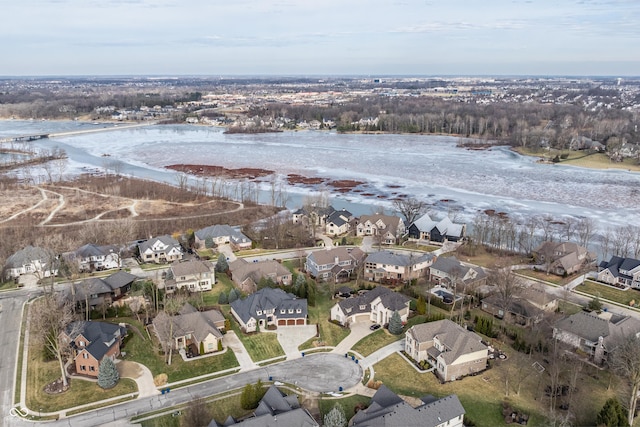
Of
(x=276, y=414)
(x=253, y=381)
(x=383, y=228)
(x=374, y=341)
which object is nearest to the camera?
Answer: (x=276, y=414)

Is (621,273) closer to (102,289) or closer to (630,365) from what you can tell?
(630,365)

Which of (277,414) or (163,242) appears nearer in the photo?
(277,414)

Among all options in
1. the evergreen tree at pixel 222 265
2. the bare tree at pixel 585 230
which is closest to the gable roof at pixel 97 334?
the evergreen tree at pixel 222 265

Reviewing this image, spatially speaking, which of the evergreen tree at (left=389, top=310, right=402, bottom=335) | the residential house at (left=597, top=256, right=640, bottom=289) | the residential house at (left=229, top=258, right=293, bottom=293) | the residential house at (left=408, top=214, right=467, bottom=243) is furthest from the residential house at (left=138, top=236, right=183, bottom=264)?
the residential house at (left=597, top=256, right=640, bottom=289)

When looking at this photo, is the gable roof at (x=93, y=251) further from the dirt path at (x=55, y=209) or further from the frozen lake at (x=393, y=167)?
the frozen lake at (x=393, y=167)

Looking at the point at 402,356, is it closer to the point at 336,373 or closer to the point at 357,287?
the point at 336,373

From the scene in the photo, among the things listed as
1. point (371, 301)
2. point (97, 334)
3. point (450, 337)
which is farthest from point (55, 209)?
point (450, 337)
